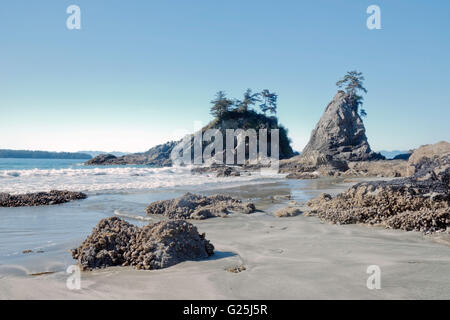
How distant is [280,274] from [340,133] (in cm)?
4637

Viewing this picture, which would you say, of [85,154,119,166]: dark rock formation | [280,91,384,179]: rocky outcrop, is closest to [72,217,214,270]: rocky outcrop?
[280,91,384,179]: rocky outcrop

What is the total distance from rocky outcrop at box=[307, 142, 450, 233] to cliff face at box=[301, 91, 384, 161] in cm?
3795

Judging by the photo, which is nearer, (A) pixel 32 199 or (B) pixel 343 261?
(B) pixel 343 261

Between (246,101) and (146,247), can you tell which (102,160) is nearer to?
(246,101)

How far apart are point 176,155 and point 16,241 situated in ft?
202

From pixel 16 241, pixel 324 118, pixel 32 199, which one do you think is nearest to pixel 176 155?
pixel 324 118

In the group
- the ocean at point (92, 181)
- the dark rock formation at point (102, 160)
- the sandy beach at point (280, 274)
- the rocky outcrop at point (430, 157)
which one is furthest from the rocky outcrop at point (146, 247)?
the dark rock formation at point (102, 160)

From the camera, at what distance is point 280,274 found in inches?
116

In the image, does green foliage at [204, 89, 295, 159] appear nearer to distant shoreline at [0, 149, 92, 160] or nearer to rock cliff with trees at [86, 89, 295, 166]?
rock cliff with trees at [86, 89, 295, 166]

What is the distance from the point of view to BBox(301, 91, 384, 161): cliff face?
146ft

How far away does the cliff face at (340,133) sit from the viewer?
44.4 m

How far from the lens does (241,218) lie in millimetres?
6570

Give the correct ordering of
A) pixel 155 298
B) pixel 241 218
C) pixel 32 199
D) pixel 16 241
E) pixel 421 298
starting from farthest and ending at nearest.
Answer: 1. pixel 32 199
2. pixel 241 218
3. pixel 16 241
4. pixel 155 298
5. pixel 421 298
